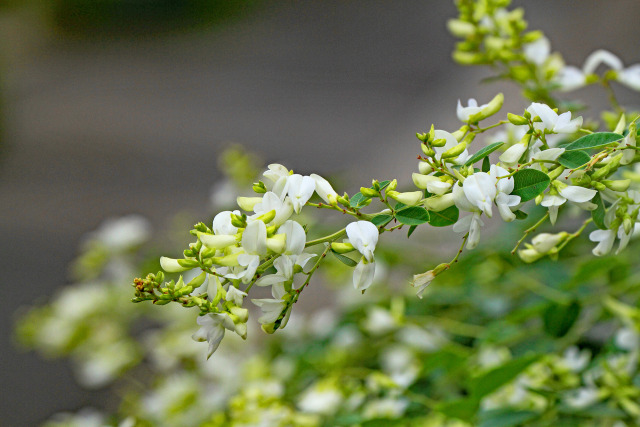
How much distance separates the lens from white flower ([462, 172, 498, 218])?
10.2 inches

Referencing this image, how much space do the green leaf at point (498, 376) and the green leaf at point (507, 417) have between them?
0.09ft

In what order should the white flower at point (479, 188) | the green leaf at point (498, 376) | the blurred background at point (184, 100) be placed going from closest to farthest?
1. the white flower at point (479, 188)
2. the green leaf at point (498, 376)
3. the blurred background at point (184, 100)

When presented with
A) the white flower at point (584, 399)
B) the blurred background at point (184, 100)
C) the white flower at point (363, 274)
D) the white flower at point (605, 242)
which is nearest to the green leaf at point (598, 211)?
the white flower at point (605, 242)

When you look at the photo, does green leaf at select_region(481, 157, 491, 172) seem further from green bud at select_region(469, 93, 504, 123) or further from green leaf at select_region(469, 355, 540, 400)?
green leaf at select_region(469, 355, 540, 400)

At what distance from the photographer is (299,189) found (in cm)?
28

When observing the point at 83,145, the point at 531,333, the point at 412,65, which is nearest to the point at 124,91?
the point at 83,145

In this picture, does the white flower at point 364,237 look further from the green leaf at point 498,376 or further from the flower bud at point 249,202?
the green leaf at point 498,376

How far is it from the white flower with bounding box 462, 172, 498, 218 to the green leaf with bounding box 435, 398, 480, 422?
219mm

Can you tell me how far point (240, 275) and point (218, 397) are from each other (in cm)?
50

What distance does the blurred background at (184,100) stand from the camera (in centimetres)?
178

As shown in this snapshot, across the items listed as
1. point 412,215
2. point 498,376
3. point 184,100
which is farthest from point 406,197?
point 184,100

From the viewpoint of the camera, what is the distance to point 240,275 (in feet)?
0.88

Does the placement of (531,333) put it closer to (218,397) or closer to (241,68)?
(218,397)

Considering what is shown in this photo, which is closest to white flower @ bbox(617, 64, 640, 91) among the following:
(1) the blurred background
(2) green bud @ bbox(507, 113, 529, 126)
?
(2) green bud @ bbox(507, 113, 529, 126)
